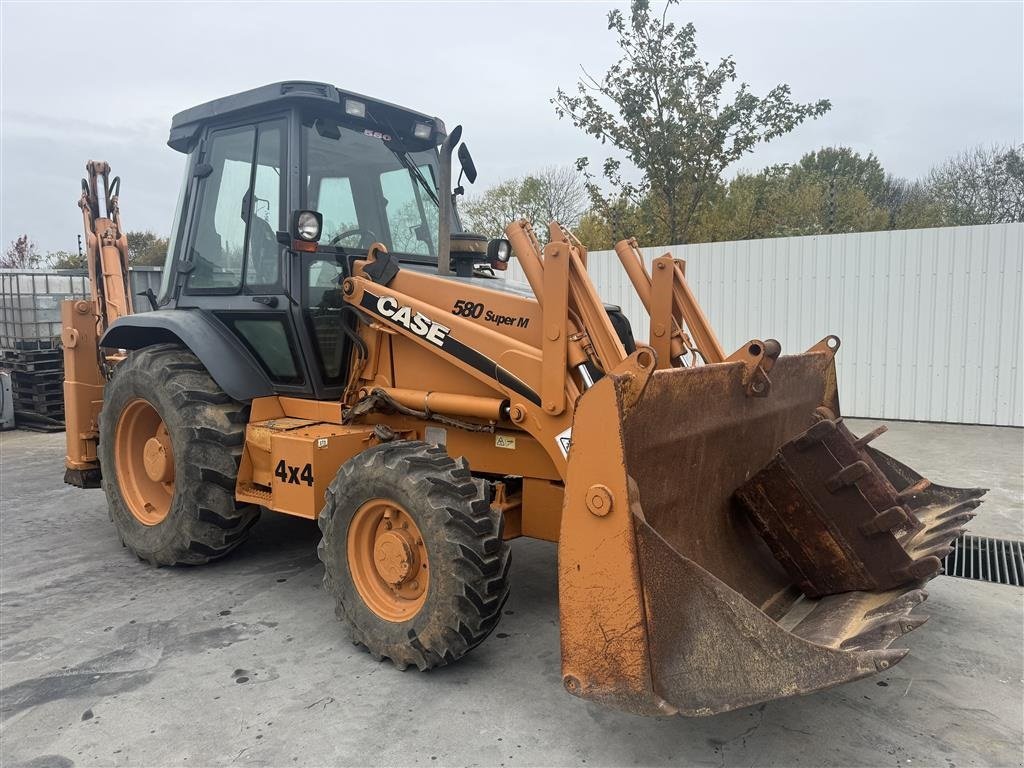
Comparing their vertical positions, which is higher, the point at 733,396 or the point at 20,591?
the point at 733,396

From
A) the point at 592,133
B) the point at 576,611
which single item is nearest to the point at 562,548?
the point at 576,611

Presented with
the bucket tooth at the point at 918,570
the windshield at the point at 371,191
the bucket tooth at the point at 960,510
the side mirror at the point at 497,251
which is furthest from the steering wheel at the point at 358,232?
the bucket tooth at the point at 960,510

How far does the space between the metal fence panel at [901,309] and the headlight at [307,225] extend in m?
7.69

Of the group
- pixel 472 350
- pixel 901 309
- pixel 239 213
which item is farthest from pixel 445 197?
Answer: pixel 901 309

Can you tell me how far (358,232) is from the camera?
4387mm

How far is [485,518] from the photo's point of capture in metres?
3.07

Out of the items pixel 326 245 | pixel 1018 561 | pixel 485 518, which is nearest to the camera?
pixel 485 518

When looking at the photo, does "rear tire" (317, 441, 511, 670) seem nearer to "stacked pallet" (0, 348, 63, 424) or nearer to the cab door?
the cab door

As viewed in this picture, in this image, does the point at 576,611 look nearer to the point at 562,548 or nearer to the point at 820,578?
the point at 562,548

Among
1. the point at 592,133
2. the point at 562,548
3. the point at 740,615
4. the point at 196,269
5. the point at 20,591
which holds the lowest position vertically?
the point at 20,591

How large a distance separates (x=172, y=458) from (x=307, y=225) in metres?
1.83

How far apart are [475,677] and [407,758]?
63cm

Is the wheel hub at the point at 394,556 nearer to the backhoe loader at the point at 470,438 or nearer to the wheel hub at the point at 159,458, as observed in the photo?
the backhoe loader at the point at 470,438

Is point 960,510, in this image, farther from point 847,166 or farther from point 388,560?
point 847,166
